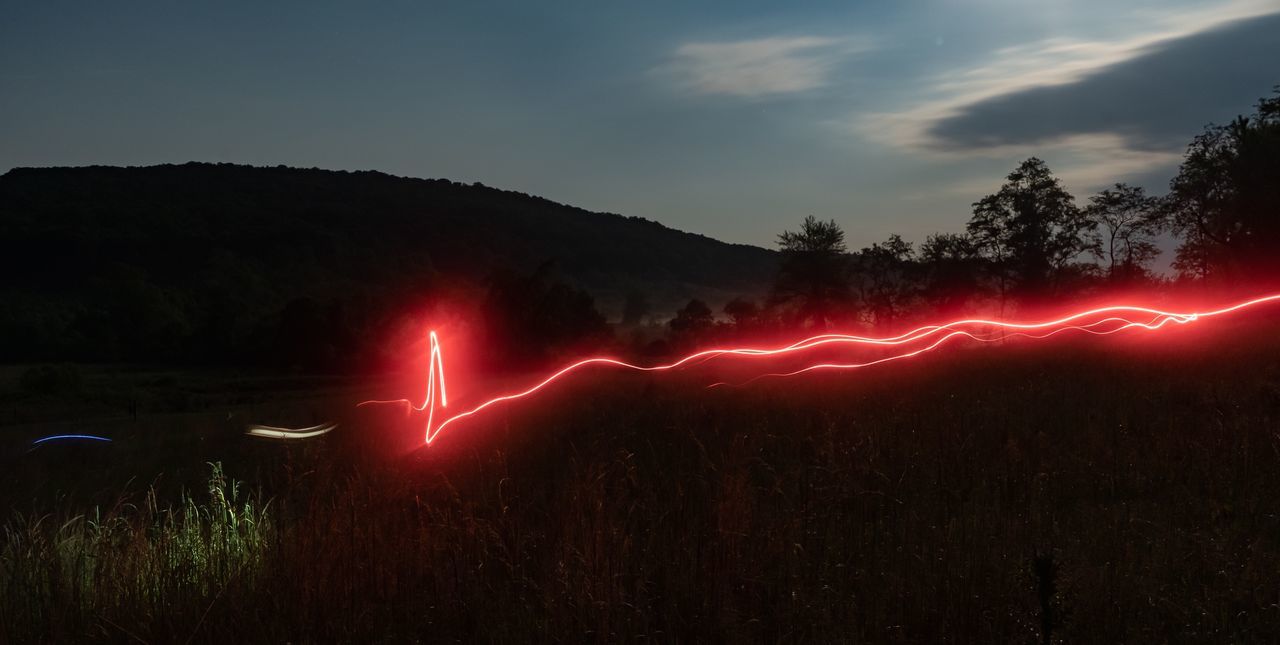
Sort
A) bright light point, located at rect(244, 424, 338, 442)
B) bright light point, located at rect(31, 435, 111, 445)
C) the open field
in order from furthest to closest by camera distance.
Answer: bright light point, located at rect(31, 435, 111, 445)
bright light point, located at rect(244, 424, 338, 442)
the open field

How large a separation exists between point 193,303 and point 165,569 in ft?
347

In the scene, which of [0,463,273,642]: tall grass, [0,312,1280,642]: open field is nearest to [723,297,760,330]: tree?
[0,312,1280,642]: open field

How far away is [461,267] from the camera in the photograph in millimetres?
149875

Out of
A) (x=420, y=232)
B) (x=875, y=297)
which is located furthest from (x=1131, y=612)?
(x=420, y=232)

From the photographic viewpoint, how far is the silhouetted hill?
96250mm

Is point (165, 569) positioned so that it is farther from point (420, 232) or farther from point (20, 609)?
point (420, 232)

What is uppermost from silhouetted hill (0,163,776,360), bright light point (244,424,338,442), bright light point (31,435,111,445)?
silhouetted hill (0,163,776,360)

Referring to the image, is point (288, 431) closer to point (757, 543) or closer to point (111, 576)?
point (111, 576)

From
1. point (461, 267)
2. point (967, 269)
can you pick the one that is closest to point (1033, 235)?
point (967, 269)

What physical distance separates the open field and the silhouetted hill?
79197mm

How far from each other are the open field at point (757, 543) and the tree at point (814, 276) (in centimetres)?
5325

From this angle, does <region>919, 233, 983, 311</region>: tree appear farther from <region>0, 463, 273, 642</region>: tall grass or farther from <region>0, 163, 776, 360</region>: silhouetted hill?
<region>0, 463, 273, 642</region>: tall grass

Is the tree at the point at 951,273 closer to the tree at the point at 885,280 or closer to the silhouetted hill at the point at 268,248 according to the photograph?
the tree at the point at 885,280

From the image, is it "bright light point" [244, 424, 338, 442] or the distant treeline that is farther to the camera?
the distant treeline
